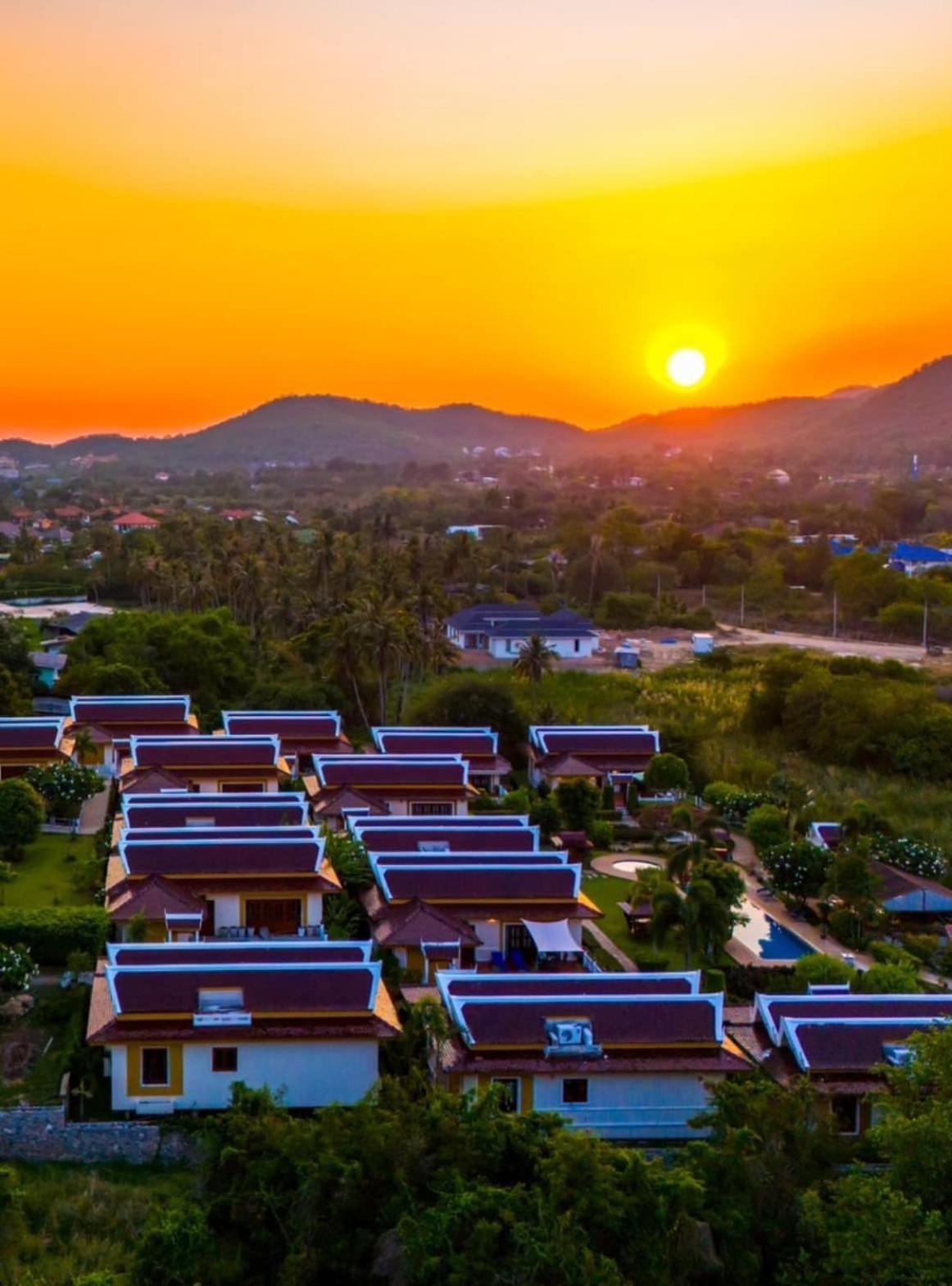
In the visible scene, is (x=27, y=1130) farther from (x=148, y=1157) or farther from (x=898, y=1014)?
(x=898, y=1014)

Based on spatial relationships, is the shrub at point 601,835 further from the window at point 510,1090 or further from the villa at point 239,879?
the window at point 510,1090

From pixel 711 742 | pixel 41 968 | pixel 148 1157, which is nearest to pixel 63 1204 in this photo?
pixel 148 1157

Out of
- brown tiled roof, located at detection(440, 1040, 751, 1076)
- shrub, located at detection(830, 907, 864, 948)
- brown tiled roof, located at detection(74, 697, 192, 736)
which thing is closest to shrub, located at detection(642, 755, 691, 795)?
shrub, located at detection(830, 907, 864, 948)

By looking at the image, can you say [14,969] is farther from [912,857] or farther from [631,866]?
[912,857]

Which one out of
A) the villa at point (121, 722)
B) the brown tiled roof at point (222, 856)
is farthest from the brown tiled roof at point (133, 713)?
the brown tiled roof at point (222, 856)

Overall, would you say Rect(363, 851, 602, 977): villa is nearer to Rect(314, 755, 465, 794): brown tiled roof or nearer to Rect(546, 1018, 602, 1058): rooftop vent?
Rect(546, 1018, 602, 1058): rooftop vent

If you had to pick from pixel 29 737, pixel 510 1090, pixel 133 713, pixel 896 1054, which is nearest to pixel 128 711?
pixel 133 713
